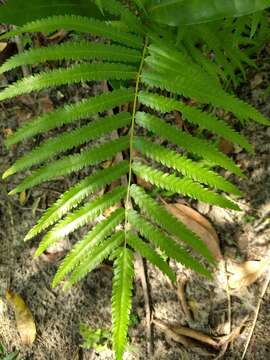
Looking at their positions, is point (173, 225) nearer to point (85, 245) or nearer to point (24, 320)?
point (85, 245)

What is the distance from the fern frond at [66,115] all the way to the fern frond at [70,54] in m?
0.15

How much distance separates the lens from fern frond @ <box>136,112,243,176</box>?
1445mm

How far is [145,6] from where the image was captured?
1740 mm

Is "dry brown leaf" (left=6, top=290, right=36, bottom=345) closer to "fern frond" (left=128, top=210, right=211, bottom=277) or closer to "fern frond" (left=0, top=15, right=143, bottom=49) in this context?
"fern frond" (left=128, top=210, right=211, bottom=277)

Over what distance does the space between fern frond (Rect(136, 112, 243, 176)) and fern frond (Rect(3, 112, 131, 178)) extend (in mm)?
94

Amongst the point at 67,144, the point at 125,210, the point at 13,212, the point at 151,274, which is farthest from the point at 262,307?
the point at 13,212

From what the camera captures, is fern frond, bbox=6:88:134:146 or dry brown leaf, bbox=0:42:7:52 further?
dry brown leaf, bbox=0:42:7:52

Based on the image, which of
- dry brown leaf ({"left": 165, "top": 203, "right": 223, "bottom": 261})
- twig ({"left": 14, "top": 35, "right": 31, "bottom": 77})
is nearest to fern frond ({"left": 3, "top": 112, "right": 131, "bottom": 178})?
dry brown leaf ({"left": 165, "top": 203, "right": 223, "bottom": 261})

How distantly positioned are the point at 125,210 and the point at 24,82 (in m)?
0.51

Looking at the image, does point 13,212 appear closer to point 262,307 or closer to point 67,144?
point 67,144

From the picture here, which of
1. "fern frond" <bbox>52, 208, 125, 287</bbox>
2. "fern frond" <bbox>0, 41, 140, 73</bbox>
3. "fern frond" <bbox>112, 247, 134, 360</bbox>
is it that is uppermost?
"fern frond" <bbox>0, 41, 140, 73</bbox>

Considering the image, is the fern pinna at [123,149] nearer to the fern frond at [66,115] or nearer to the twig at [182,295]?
the fern frond at [66,115]

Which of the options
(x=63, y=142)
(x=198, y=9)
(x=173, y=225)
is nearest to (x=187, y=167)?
(x=173, y=225)

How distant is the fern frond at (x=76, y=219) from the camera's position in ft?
4.74
